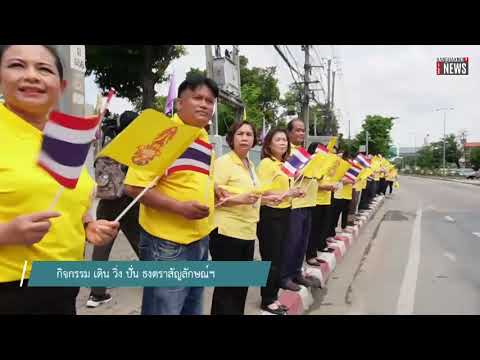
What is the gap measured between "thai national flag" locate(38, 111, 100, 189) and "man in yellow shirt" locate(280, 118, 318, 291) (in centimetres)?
200

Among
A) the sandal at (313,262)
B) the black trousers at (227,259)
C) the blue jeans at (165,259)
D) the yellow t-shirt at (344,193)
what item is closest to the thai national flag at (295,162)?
the black trousers at (227,259)

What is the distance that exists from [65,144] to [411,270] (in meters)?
3.72

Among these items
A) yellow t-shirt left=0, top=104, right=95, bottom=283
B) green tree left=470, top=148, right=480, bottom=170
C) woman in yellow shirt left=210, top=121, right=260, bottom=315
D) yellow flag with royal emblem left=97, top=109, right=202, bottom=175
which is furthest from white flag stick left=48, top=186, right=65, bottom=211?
green tree left=470, top=148, right=480, bottom=170

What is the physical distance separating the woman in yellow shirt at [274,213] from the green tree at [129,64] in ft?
2.92

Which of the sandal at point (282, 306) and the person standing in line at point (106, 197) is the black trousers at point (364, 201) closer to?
the sandal at point (282, 306)

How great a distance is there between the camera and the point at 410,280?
142 inches

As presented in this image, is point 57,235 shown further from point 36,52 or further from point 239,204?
point 239,204

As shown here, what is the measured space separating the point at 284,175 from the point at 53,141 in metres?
1.74

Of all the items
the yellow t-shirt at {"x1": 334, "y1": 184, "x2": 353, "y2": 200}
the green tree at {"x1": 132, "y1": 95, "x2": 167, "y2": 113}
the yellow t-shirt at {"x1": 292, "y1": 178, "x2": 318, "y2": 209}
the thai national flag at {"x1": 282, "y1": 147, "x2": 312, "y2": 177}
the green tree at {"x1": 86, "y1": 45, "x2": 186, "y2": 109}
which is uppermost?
the green tree at {"x1": 86, "y1": 45, "x2": 186, "y2": 109}

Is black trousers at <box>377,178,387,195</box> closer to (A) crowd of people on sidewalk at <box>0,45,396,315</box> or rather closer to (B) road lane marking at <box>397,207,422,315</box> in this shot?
(B) road lane marking at <box>397,207,422,315</box>

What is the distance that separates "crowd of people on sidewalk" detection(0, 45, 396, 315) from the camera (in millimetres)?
1216

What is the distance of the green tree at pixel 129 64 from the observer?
1909 millimetres

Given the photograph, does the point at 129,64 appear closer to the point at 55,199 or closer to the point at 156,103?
the point at 156,103
